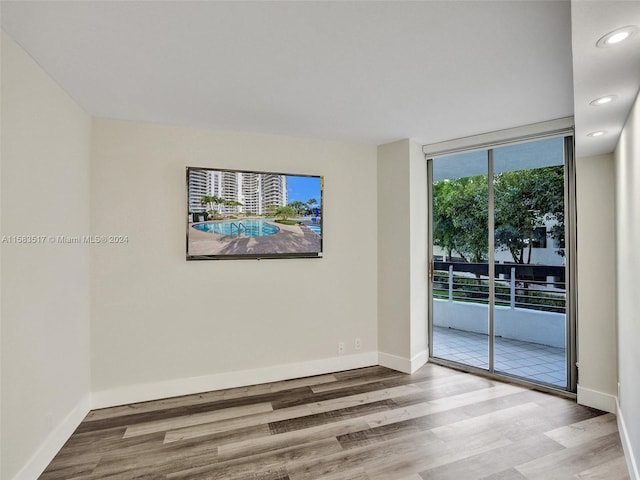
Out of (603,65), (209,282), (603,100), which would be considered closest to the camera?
(603,65)

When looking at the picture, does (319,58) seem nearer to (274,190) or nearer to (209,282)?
(274,190)

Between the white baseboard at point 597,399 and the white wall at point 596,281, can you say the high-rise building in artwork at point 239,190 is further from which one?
the white baseboard at point 597,399

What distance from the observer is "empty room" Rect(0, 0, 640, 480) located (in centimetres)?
190

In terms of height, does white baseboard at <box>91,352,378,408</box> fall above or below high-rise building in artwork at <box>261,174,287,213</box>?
below

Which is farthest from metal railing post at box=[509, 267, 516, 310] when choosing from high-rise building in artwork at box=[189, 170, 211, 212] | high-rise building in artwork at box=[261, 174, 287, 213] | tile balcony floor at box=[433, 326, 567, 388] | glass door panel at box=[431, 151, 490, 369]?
high-rise building in artwork at box=[189, 170, 211, 212]

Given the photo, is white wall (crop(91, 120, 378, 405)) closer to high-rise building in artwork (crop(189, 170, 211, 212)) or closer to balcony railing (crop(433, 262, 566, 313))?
high-rise building in artwork (crop(189, 170, 211, 212))

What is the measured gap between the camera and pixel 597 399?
3000mm

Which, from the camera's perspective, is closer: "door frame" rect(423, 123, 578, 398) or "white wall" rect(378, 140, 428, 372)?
"door frame" rect(423, 123, 578, 398)

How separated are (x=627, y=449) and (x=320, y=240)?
2880mm

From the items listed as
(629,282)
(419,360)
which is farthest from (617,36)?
(419,360)

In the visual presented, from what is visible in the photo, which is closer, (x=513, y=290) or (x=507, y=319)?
(x=513, y=290)

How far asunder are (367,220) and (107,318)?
280cm

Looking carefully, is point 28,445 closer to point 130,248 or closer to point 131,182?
point 130,248

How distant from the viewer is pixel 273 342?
12.1ft
